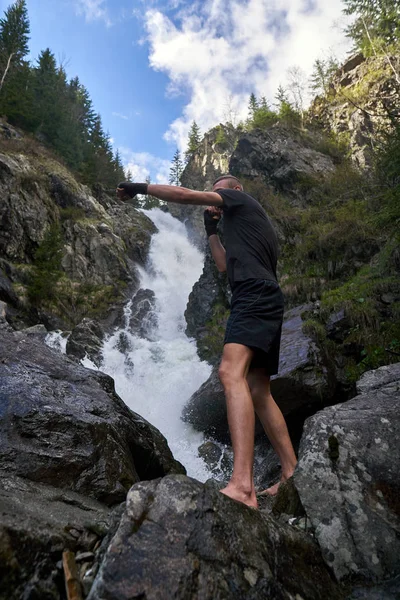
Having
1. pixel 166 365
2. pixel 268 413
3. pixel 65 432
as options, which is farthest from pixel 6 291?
pixel 268 413

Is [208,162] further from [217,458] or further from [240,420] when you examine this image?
[240,420]

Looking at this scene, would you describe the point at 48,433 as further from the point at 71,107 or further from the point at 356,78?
the point at 71,107

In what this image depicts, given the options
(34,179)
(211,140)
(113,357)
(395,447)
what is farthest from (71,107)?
(395,447)

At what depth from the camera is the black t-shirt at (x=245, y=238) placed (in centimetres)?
266

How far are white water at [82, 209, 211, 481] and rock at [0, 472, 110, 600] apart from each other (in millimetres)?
5395

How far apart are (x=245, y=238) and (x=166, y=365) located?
12163 mm

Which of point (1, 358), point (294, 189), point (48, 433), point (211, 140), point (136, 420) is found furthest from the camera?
point (211, 140)

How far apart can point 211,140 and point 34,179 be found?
2716 centimetres

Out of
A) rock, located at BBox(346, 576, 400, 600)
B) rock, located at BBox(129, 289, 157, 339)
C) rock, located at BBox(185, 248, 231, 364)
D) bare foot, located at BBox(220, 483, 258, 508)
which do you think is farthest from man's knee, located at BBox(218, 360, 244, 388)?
rock, located at BBox(129, 289, 157, 339)

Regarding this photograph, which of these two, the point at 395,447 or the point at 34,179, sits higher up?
the point at 34,179

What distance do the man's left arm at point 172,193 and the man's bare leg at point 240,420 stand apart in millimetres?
1112

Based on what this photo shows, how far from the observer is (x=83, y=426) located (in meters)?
2.90

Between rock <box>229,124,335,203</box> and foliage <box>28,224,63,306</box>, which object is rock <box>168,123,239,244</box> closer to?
rock <box>229,124,335,203</box>

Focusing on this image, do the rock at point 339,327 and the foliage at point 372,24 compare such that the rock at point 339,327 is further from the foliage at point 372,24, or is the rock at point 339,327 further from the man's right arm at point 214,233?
the foliage at point 372,24
